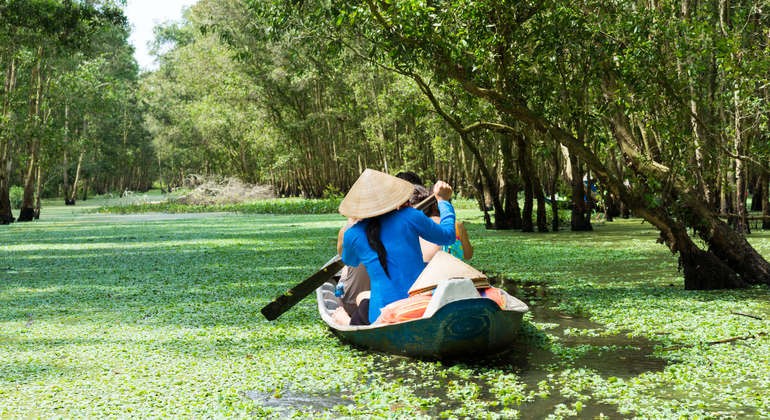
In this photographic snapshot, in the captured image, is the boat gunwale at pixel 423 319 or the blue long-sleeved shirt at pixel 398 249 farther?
the blue long-sleeved shirt at pixel 398 249

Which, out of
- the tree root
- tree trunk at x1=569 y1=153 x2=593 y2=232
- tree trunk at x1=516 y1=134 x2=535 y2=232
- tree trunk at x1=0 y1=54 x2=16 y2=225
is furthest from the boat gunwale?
tree trunk at x1=0 y1=54 x2=16 y2=225

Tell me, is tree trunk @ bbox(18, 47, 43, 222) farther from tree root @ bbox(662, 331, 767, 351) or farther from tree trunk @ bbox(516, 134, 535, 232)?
tree root @ bbox(662, 331, 767, 351)

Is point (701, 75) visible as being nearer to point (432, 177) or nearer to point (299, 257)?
point (299, 257)

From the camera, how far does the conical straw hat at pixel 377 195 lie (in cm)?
543

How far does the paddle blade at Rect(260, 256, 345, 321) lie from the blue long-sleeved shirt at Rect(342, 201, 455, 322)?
4.42 ft

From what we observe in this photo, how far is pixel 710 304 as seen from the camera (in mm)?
7246

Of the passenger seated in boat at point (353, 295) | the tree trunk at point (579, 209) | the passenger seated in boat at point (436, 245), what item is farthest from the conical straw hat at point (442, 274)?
the tree trunk at point (579, 209)

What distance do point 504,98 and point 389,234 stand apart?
3.77 m

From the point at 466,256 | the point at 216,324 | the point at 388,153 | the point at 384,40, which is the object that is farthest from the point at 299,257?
the point at 388,153

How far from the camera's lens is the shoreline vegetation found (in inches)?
175

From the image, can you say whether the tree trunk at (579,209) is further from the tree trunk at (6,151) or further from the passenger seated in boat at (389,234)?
the tree trunk at (6,151)

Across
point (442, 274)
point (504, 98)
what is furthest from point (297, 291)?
point (504, 98)

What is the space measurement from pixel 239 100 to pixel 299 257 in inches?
974

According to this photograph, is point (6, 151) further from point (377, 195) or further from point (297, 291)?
point (377, 195)
